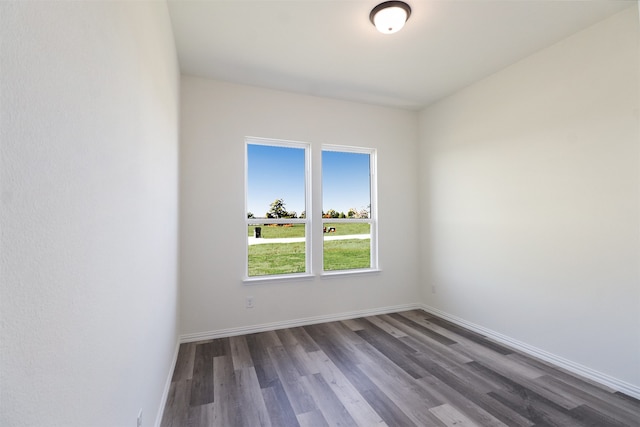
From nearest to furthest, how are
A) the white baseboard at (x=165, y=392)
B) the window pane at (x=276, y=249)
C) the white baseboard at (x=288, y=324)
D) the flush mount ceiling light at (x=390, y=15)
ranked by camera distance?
the white baseboard at (x=165, y=392), the flush mount ceiling light at (x=390, y=15), the white baseboard at (x=288, y=324), the window pane at (x=276, y=249)

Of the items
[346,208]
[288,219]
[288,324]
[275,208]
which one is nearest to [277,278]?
[288,324]

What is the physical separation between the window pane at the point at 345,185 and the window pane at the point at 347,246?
0.16 meters

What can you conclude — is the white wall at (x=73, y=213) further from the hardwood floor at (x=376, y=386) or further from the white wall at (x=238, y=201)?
the white wall at (x=238, y=201)

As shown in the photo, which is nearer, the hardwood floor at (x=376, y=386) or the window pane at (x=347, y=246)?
the hardwood floor at (x=376, y=386)

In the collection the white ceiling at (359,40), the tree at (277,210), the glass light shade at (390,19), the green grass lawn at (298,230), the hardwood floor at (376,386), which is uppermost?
the white ceiling at (359,40)

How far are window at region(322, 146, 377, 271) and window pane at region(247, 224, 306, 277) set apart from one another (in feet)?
1.12

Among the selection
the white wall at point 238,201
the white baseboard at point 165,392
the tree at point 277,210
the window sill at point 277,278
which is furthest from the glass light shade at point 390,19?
the white baseboard at point 165,392

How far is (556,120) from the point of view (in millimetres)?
2660

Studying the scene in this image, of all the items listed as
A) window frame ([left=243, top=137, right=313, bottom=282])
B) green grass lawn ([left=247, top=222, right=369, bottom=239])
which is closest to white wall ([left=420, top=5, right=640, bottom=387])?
green grass lawn ([left=247, top=222, right=369, bottom=239])

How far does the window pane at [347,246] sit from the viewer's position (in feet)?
12.7

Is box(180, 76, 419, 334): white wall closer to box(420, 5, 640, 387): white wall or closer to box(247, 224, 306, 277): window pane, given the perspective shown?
box(247, 224, 306, 277): window pane

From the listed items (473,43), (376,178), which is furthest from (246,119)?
(473,43)

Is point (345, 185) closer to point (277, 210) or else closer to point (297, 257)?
point (277, 210)

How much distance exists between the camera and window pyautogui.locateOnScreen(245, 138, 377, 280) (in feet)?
11.7
